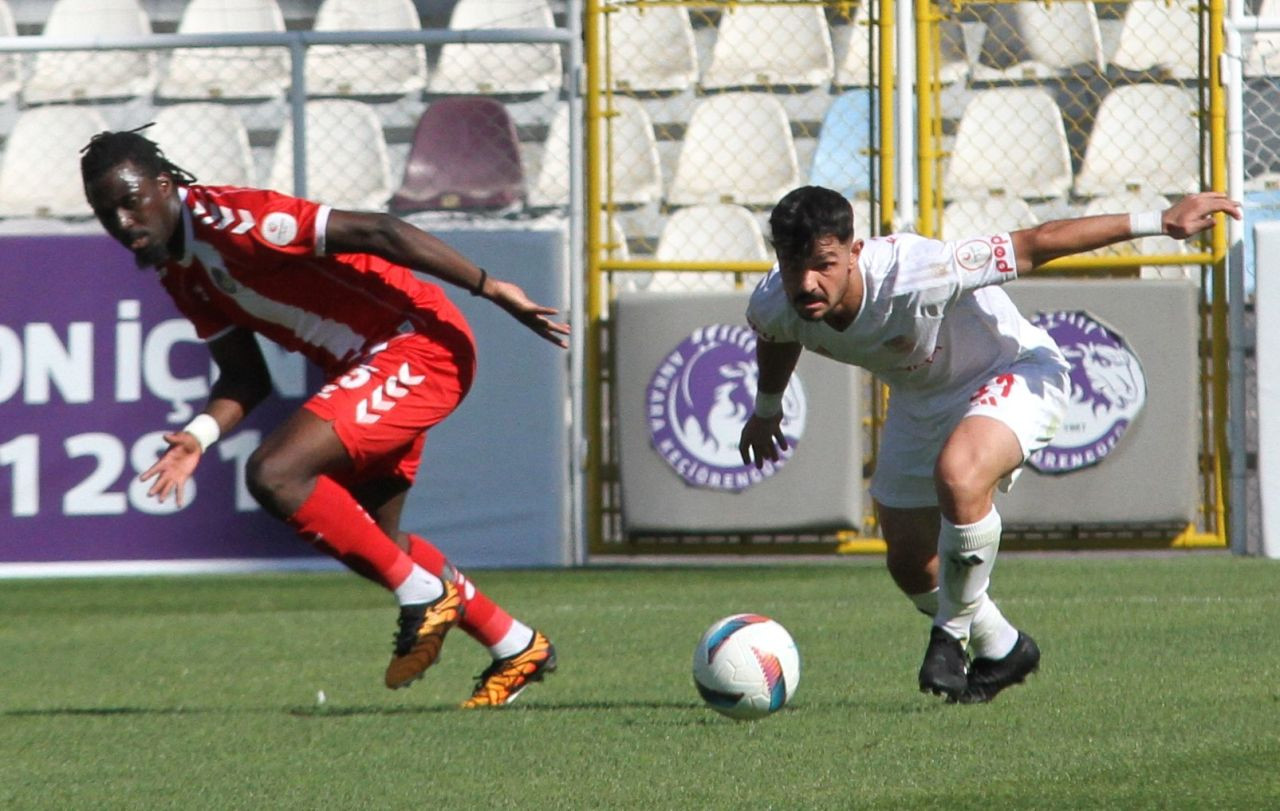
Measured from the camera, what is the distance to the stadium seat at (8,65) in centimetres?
1370

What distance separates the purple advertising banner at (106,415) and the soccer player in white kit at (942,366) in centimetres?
511

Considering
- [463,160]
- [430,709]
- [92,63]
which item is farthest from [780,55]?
[430,709]

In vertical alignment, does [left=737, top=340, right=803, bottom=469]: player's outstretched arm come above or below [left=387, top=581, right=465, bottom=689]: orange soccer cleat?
above

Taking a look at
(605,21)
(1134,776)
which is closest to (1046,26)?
(605,21)

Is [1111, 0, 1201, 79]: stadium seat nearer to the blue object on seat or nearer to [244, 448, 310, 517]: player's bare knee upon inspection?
the blue object on seat

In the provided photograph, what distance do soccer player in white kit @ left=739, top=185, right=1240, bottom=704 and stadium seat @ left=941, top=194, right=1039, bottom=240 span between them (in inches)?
240

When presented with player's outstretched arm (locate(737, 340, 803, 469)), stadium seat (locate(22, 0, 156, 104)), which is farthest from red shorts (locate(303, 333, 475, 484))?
stadium seat (locate(22, 0, 156, 104))

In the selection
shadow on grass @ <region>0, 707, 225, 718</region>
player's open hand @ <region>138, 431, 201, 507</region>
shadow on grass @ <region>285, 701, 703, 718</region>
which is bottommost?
shadow on grass @ <region>0, 707, 225, 718</region>

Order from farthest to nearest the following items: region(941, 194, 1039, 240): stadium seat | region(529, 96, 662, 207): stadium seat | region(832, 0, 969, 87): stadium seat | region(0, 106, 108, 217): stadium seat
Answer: region(0, 106, 108, 217): stadium seat, region(832, 0, 969, 87): stadium seat, region(529, 96, 662, 207): stadium seat, region(941, 194, 1039, 240): stadium seat

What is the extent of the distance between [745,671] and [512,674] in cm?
101

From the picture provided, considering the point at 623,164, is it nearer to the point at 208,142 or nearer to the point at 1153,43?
the point at 208,142

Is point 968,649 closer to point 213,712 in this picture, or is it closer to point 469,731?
point 469,731

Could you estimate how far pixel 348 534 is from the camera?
5.41 metres

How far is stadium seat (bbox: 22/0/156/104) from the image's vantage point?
1361cm
